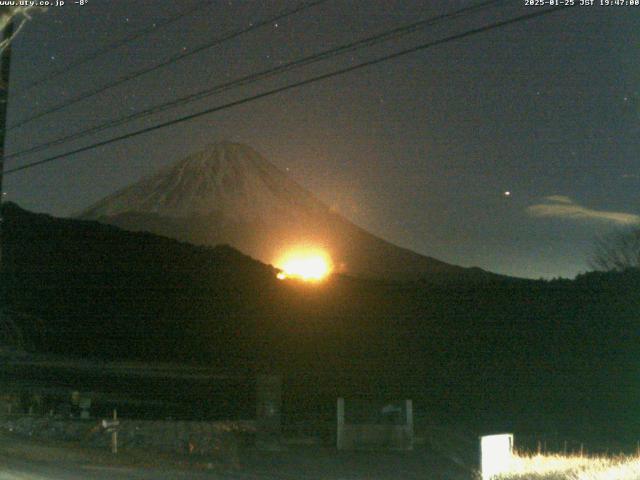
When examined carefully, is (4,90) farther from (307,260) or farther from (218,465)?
(307,260)

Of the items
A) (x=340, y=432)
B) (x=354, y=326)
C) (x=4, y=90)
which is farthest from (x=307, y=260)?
(x=4, y=90)

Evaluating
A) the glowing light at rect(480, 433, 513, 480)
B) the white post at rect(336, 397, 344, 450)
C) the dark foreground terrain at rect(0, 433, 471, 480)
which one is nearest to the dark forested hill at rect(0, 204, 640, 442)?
the white post at rect(336, 397, 344, 450)

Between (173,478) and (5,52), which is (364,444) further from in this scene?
(5,52)

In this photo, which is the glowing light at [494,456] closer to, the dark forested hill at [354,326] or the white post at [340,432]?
the white post at [340,432]

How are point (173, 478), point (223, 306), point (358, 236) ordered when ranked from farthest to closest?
point (358, 236) → point (223, 306) → point (173, 478)

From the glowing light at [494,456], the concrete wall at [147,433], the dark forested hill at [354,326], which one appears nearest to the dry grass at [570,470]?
the glowing light at [494,456]

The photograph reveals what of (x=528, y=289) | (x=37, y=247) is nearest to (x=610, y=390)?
(x=528, y=289)
